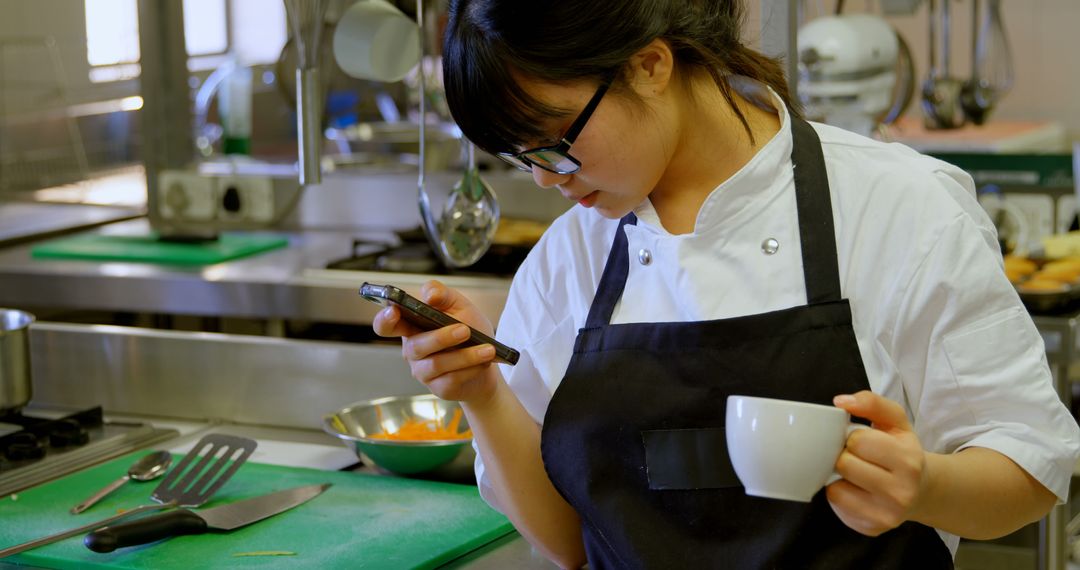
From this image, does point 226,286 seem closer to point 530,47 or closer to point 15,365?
point 15,365

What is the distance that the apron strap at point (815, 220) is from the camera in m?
1.12

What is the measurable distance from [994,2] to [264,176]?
8.24 ft

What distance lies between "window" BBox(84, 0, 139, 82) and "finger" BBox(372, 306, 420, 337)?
3020mm

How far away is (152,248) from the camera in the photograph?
278cm

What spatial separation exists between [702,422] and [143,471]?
2.65ft

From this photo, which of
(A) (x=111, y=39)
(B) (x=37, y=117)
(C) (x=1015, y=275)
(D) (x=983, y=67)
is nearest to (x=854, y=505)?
(C) (x=1015, y=275)

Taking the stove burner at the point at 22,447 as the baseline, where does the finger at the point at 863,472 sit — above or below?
above

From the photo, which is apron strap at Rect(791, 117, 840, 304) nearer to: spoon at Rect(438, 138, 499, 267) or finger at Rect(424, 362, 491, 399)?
finger at Rect(424, 362, 491, 399)

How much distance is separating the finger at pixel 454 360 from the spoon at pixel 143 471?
2.01 ft

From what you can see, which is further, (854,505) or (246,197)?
(246,197)

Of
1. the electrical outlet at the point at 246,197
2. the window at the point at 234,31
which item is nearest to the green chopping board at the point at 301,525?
the electrical outlet at the point at 246,197

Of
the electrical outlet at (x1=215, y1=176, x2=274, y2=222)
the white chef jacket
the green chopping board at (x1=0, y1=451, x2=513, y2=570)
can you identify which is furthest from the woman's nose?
the electrical outlet at (x1=215, y1=176, x2=274, y2=222)

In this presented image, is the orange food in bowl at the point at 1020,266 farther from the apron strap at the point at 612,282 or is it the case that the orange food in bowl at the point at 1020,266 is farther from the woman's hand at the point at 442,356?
the woman's hand at the point at 442,356

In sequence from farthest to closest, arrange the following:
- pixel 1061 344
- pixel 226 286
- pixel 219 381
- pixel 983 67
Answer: pixel 983 67 < pixel 226 286 < pixel 1061 344 < pixel 219 381
